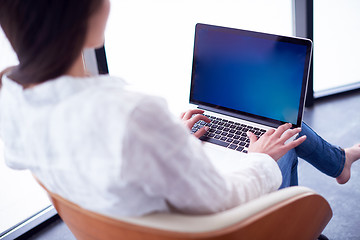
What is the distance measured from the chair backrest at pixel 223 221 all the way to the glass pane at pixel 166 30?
1.26 meters

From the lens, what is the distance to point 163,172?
0.72m

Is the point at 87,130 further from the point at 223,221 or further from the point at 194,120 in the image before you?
the point at 194,120

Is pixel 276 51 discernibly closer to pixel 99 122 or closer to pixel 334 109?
pixel 99 122

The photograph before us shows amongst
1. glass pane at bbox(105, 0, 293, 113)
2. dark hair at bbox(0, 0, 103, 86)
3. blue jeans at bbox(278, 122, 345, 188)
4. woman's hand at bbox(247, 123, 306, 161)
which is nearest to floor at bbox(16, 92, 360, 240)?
blue jeans at bbox(278, 122, 345, 188)

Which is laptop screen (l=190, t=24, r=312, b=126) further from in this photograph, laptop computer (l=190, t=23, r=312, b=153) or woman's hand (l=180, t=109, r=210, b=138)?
woman's hand (l=180, t=109, r=210, b=138)

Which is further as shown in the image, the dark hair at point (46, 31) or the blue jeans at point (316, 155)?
the blue jeans at point (316, 155)

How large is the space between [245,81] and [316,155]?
437 mm

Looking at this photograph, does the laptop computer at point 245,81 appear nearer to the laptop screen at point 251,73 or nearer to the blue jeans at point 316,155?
the laptop screen at point 251,73

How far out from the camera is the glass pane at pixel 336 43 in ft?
8.27

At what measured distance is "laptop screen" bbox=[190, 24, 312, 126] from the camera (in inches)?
49.6

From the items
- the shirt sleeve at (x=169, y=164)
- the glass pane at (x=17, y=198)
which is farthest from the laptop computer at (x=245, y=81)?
the glass pane at (x=17, y=198)

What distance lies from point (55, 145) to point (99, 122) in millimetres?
111

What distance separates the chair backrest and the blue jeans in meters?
0.46

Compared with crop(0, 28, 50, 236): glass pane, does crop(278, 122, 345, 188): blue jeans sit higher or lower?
higher
